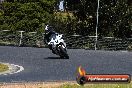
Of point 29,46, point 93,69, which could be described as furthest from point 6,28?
point 93,69

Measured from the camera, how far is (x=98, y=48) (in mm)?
32438

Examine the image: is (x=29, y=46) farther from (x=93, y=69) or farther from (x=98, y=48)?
(x=93, y=69)

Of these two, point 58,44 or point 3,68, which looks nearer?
point 3,68

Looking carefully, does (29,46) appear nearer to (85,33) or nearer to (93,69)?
(85,33)

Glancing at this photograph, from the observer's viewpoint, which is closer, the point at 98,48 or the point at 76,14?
the point at 98,48

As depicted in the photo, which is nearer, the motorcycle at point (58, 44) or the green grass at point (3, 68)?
the green grass at point (3, 68)

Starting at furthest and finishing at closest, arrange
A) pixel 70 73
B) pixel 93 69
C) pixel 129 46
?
1. pixel 129 46
2. pixel 93 69
3. pixel 70 73

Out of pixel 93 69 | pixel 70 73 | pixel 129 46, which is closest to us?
pixel 70 73

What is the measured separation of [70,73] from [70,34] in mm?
18494

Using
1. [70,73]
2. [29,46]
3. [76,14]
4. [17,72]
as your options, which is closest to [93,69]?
[70,73]

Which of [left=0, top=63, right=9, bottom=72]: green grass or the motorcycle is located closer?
[left=0, top=63, right=9, bottom=72]: green grass

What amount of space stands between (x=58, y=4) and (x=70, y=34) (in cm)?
674

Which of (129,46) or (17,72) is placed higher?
(17,72)

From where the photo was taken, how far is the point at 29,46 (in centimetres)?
3425
